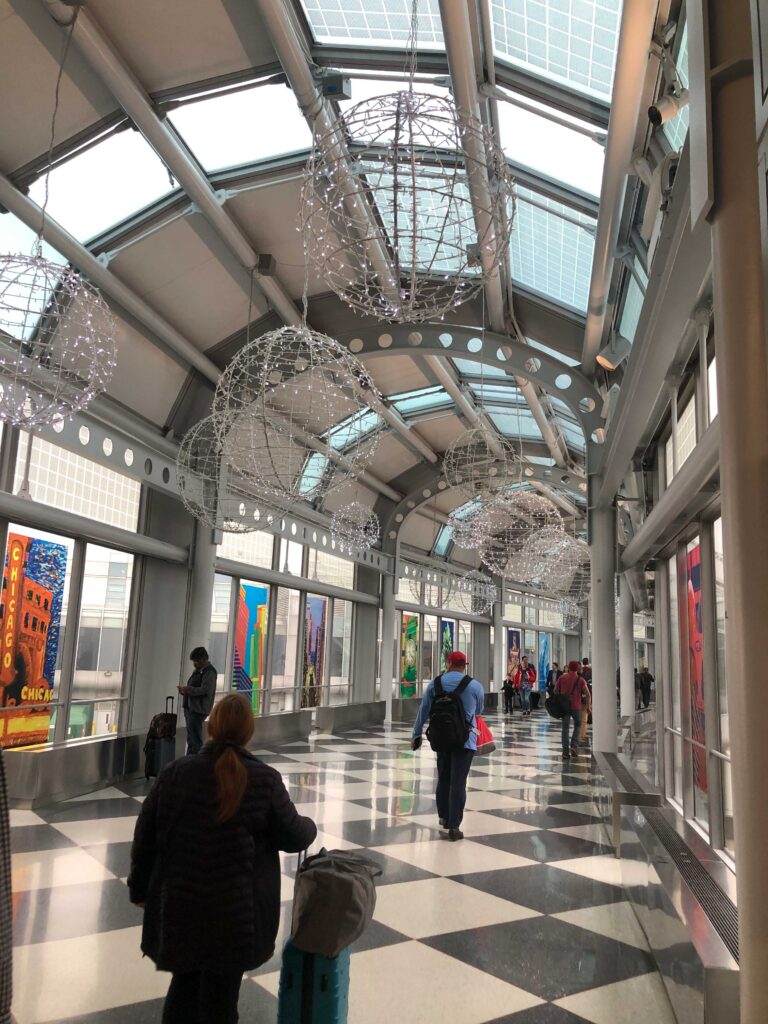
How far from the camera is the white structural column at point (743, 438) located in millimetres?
1977

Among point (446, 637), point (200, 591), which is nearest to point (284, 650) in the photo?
point (200, 591)

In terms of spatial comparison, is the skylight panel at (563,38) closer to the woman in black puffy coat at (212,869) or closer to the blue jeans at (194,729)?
the woman in black puffy coat at (212,869)

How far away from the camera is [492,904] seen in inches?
172

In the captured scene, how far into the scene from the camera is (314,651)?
626 inches

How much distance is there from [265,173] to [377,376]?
5.76 m

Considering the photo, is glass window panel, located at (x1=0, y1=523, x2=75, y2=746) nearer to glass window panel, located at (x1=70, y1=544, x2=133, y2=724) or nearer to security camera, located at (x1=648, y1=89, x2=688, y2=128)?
glass window panel, located at (x1=70, y1=544, x2=133, y2=724)

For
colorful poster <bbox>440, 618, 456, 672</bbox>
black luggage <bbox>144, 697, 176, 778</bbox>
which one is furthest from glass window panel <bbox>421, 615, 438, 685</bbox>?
black luggage <bbox>144, 697, 176, 778</bbox>

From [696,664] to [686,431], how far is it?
160 cm

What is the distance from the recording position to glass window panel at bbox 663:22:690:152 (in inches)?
147

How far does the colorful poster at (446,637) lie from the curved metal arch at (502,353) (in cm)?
1499

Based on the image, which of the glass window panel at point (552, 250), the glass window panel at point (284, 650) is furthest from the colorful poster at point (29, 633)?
the glass window panel at point (284, 650)

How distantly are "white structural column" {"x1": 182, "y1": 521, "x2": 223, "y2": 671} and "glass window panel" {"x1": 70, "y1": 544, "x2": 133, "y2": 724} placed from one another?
79cm

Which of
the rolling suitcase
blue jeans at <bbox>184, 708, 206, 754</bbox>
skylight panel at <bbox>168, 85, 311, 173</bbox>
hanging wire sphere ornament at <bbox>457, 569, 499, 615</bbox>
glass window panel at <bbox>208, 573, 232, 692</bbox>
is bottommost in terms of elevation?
the rolling suitcase

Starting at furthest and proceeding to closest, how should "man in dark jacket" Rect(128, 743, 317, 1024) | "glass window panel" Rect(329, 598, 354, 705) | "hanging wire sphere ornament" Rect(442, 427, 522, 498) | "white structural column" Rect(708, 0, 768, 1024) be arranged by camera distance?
"glass window panel" Rect(329, 598, 354, 705)
"hanging wire sphere ornament" Rect(442, 427, 522, 498)
"man in dark jacket" Rect(128, 743, 317, 1024)
"white structural column" Rect(708, 0, 768, 1024)
